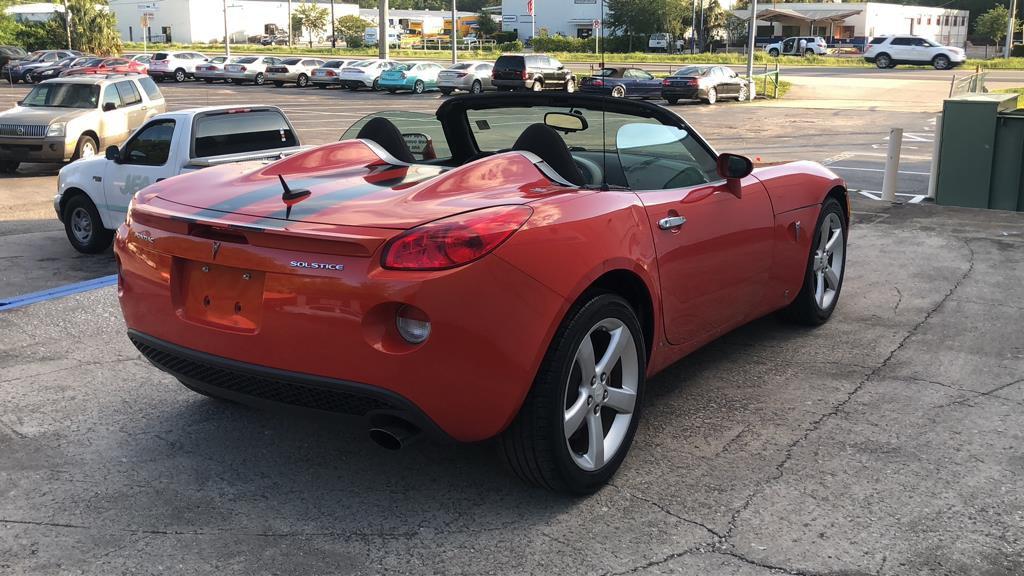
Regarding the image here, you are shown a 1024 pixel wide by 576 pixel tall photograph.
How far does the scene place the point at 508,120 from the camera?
5.09 meters

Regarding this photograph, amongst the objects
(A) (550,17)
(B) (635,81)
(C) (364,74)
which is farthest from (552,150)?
(A) (550,17)

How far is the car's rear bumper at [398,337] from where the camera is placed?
3.25m

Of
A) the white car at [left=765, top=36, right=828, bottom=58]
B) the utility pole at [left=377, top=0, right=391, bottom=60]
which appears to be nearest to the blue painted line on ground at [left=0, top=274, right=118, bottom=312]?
the utility pole at [left=377, top=0, right=391, bottom=60]

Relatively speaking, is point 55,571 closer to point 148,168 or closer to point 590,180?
point 590,180

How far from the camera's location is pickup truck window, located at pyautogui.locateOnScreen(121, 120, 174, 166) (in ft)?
31.8

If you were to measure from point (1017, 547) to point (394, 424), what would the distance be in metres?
2.20

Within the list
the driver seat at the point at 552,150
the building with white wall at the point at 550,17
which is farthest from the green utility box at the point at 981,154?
the building with white wall at the point at 550,17

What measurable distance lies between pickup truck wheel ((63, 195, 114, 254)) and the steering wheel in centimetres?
705

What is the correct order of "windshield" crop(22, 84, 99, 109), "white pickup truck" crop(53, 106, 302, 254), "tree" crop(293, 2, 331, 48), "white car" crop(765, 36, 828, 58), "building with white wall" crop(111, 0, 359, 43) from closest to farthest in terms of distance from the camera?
"white pickup truck" crop(53, 106, 302, 254), "windshield" crop(22, 84, 99, 109), "white car" crop(765, 36, 828, 58), "building with white wall" crop(111, 0, 359, 43), "tree" crop(293, 2, 331, 48)

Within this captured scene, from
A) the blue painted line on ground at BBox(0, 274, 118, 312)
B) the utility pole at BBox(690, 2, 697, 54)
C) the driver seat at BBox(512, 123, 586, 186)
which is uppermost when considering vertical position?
the utility pole at BBox(690, 2, 697, 54)

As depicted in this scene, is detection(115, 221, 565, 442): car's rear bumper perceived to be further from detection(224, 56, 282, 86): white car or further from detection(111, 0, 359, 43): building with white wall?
detection(111, 0, 359, 43): building with white wall

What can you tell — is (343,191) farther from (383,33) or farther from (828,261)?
(383,33)

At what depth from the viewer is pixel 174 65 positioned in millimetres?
53375

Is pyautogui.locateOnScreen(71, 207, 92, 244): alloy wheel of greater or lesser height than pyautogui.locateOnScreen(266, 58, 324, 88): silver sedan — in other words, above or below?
below
